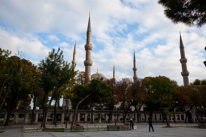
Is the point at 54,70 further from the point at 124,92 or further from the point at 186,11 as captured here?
the point at 124,92

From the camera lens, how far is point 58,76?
68.3ft

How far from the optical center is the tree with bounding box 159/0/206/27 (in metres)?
8.92

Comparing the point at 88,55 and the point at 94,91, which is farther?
the point at 88,55

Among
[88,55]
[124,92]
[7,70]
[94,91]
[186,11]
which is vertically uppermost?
[88,55]

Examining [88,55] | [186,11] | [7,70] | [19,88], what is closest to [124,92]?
[88,55]

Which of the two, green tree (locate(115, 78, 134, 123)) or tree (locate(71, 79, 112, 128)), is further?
green tree (locate(115, 78, 134, 123))

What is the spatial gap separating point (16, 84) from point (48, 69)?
28.4 ft

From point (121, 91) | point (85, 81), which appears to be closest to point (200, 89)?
point (121, 91)

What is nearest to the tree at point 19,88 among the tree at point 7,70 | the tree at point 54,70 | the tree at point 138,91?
the tree at point 7,70

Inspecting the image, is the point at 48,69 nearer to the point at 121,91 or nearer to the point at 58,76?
the point at 58,76

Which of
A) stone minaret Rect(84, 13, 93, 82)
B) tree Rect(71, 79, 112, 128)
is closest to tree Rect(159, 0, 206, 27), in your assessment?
tree Rect(71, 79, 112, 128)

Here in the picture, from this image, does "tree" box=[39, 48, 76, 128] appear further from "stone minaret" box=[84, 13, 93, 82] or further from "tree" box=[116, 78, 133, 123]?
"stone minaret" box=[84, 13, 93, 82]

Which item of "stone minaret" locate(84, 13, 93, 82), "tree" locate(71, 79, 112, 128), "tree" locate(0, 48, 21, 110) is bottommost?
"tree" locate(71, 79, 112, 128)

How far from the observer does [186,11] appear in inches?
376
